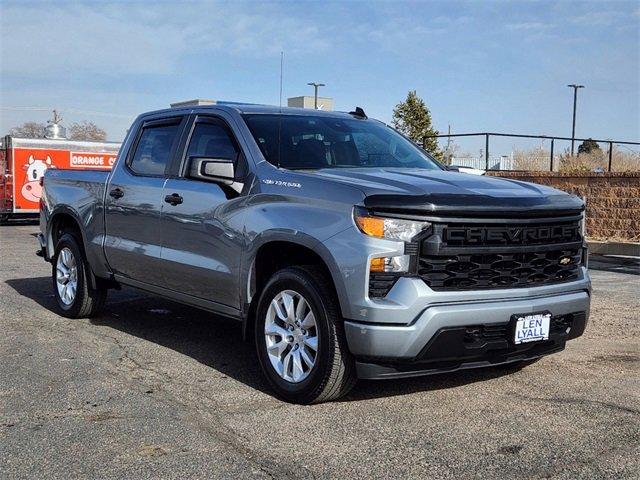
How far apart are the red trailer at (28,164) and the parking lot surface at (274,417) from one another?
1656 cm

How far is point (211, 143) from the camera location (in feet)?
19.3

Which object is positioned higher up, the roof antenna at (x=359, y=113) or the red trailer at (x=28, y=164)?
the roof antenna at (x=359, y=113)

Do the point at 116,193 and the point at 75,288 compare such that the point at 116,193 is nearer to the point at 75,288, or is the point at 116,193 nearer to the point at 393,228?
the point at 75,288

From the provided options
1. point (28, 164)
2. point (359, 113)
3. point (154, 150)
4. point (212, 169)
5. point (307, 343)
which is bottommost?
point (307, 343)

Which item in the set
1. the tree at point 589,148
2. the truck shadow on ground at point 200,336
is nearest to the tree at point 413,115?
the tree at point 589,148

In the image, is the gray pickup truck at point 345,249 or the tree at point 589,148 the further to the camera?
the tree at point 589,148

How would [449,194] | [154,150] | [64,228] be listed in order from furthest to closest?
[64,228] < [154,150] < [449,194]

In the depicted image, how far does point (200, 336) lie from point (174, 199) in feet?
4.93

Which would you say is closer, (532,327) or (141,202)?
(532,327)

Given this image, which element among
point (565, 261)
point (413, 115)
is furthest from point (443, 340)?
point (413, 115)

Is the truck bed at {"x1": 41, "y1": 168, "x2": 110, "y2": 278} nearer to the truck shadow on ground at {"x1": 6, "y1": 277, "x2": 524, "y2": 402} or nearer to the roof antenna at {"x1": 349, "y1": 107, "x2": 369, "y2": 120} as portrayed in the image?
the truck shadow on ground at {"x1": 6, "y1": 277, "x2": 524, "y2": 402}

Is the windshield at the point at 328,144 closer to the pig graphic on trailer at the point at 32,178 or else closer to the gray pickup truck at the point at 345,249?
the gray pickup truck at the point at 345,249

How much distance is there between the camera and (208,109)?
606cm

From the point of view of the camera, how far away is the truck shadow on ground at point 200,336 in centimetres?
520
